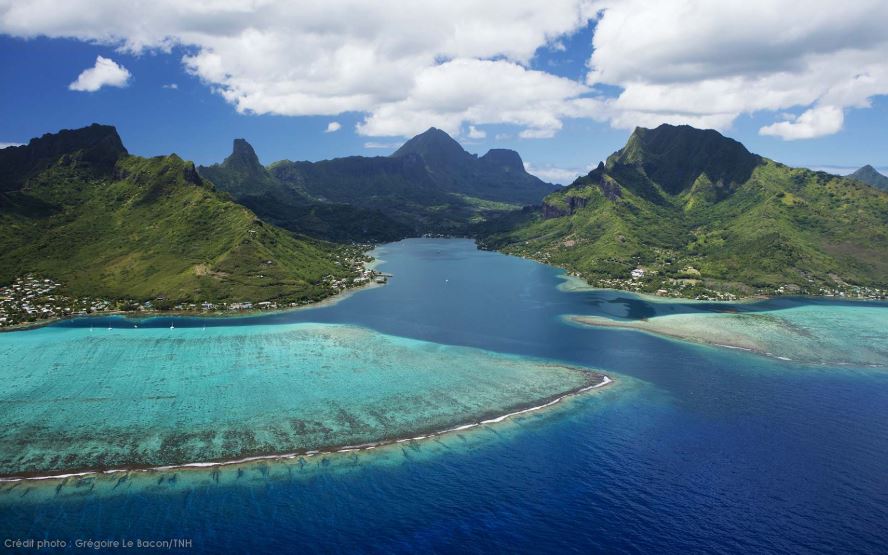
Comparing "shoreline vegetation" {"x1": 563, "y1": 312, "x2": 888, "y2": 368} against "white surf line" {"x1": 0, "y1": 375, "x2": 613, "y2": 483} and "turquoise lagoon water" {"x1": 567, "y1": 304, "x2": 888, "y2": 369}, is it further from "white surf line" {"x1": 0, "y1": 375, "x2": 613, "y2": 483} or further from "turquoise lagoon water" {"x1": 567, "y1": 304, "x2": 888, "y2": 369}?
"white surf line" {"x1": 0, "y1": 375, "x2": 613, "y2": 483}

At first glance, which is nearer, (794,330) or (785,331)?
(785,331)

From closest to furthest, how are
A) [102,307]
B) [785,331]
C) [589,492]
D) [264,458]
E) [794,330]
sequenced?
[589,492], [264,458], [785,331], [794,330], [102,307]

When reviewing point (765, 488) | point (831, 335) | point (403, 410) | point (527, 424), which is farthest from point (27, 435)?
point (831, 335)

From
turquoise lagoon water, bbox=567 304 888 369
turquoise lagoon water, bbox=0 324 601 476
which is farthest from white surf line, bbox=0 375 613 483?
turquoise lagoon water, bbox=567 304 888 369

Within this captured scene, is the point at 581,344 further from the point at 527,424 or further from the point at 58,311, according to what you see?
the point at 58,311

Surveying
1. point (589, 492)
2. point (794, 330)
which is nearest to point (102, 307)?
point (589, 492)

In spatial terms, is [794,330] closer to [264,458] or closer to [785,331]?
[785,331]

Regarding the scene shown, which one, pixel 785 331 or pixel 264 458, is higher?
pixel 785 331
